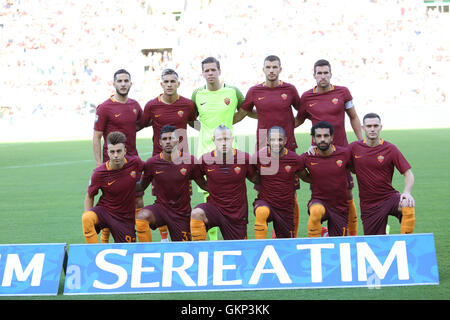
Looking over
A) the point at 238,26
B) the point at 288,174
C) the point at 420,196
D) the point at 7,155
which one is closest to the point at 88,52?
the point at 238,26

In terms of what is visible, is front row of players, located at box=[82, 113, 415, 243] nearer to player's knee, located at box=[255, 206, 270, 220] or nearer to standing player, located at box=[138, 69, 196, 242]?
player's knee, located at box=[255, 206, 270, 220]

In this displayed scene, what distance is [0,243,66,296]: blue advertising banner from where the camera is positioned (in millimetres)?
3514

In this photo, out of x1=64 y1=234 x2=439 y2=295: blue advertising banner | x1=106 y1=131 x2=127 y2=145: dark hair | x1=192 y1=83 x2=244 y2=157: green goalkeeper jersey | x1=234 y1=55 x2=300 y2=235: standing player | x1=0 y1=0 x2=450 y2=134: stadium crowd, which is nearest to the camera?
x1=64 y1=234 x2=439 y2=295: blue advertising banner

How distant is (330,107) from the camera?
510cm

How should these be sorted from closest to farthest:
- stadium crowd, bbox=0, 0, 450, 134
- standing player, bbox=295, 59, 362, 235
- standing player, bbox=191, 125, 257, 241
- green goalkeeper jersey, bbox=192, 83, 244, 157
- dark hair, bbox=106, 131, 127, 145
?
dark hair, bbox=106, 131, 127, 145 < standing player, bbox=191, 125, 257, 241 < standing player, bbox=295, 59, 362, 235 < green goalkeeper jersey, bbox=192, 83, 244, 157 < stadium crowd, bbox=0, 0, 450, 134

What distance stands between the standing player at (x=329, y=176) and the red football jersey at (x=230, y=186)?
1.47 ft

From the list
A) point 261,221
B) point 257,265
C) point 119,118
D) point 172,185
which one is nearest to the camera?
point 257,265

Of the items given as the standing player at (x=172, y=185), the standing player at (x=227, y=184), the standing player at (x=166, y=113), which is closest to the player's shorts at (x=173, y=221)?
the standing player at (x=172, y=185)

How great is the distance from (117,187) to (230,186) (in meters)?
0.81

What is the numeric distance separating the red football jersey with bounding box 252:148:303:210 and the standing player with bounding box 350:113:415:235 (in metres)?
0.46

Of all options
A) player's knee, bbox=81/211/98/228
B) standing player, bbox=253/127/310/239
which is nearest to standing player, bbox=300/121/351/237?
standing player, bbox=253/127/310/239

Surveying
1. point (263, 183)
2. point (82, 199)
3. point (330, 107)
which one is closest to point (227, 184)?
Answer: point (263, 183)

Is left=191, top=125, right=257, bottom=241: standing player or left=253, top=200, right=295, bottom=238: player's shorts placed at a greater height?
left=191, top=125, right=257, bottom=241: standing player

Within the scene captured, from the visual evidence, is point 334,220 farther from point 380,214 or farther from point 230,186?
point 230,186
